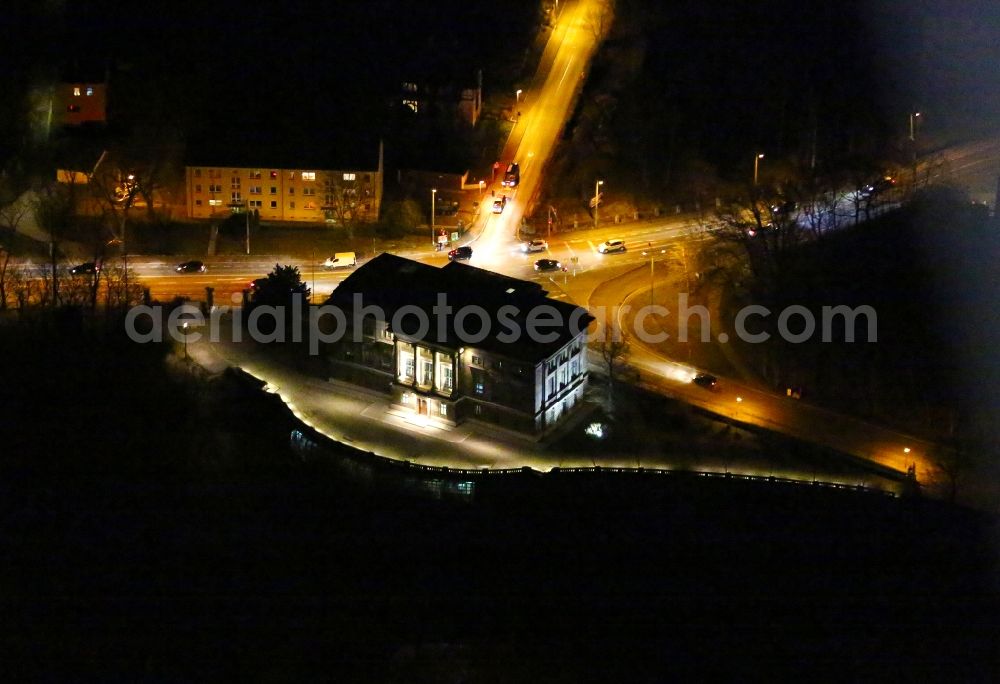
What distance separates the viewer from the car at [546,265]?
21.0 meters

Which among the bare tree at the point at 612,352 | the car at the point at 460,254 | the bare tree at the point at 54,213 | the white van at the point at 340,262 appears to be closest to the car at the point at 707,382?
Result: the bare tree at the point at 612,352

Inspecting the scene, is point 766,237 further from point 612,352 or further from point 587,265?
point 612,352

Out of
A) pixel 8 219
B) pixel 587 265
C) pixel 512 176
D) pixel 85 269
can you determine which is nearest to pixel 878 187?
pixel 587 265

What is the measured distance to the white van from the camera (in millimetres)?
20953

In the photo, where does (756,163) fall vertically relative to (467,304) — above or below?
above

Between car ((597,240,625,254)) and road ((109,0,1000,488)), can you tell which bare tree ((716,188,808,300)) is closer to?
road ((109,0,1000,488))

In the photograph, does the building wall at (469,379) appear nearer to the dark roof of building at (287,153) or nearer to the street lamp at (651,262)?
the street lamp at (651,262)

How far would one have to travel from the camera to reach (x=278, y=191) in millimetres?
22609

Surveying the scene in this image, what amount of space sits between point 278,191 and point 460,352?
7353mm

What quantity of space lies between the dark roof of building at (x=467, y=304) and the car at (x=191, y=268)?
154 inches

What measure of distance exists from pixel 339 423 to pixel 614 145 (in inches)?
407

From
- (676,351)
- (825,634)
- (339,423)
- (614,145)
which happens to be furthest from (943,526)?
(614,145)

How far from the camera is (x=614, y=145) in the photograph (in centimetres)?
2508

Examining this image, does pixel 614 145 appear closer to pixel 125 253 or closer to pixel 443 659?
pixel 125 253
